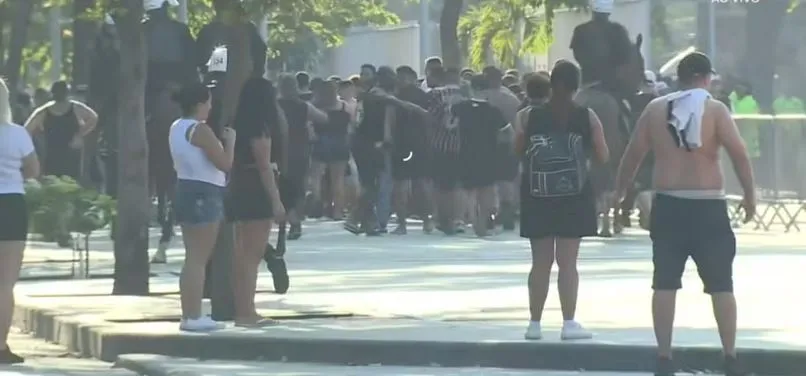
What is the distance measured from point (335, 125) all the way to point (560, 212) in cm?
1526

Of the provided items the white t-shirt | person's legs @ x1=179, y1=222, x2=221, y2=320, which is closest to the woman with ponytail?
the white t-shirt

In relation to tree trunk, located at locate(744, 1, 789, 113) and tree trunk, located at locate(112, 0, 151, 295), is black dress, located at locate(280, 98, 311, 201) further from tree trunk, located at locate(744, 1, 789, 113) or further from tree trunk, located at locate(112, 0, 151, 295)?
tree trunk, located at locate(744, 1, 789, 113)

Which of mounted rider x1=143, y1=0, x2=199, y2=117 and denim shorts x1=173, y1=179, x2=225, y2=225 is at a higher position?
mounted rider x1=143, y1=0, x2=199, y2=117

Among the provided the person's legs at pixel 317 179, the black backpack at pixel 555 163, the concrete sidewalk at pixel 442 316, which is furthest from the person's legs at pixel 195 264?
the person's legs at pixel 317 179

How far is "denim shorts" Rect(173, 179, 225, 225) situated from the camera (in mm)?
15266

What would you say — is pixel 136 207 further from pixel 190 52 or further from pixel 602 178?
pixel 602 178

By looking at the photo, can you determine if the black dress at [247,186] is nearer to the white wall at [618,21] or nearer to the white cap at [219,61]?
the white cap at [219,61]

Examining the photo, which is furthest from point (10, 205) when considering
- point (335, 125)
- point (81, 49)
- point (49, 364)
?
point (81, 49)

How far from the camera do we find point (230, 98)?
16.2m

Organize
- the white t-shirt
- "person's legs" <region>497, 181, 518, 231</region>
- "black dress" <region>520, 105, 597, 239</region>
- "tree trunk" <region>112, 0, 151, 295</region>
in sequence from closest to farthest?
1. "black dress" <region>520, 105, 597, 239</region>
2. the white t-shirt
3. "tree trunk" <region>112, 0, 151, 295</region>
4. "person's legs" <region>497, 181, 518, 231</region>

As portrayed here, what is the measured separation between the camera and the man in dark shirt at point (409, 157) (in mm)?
27188

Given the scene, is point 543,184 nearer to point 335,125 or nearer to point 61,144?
point 335,125

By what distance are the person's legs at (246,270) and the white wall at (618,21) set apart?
14785mm

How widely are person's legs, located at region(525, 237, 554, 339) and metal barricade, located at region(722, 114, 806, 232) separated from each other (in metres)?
15.3
